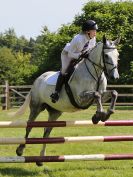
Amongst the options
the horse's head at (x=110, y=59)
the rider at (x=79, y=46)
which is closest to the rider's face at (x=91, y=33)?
the rider at (x=79, y=46)

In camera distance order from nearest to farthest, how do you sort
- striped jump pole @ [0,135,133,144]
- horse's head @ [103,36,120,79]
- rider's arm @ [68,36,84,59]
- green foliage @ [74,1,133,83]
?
horse's head @ [103,36,120,79]
striped jump pole @ [0,135,133,144]
rider's arm @ [68,36,84,59]
green foliage @ [74,1,133,83]

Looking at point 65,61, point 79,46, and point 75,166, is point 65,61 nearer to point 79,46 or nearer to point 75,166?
point 79,46

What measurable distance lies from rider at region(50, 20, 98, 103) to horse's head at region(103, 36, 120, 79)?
0.47 m

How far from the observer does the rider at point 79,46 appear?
25.8ft

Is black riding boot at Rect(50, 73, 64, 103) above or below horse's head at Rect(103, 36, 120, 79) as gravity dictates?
below

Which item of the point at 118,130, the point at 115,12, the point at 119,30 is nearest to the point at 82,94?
the point at 118,130

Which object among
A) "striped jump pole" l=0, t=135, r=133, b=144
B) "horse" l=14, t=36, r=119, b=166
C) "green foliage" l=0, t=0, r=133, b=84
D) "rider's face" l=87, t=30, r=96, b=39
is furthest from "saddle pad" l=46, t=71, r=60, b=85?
"green foliage" l=0, t=0, r=133, b=84

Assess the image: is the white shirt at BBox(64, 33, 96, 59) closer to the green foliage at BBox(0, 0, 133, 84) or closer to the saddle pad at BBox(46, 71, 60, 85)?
the saddle pad at BBox(46, 71, 60, 85)

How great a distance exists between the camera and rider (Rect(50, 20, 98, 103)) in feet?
25.8

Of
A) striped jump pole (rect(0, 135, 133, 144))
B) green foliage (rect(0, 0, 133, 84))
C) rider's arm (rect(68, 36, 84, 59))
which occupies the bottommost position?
green foliage (rect(0, 0, 133, 84))

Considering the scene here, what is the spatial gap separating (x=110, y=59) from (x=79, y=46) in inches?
30.6

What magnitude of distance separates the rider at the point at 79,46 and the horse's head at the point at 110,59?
0.47 metres

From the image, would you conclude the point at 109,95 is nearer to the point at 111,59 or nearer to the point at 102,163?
the point at 111,59

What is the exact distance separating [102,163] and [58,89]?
1703 mm
